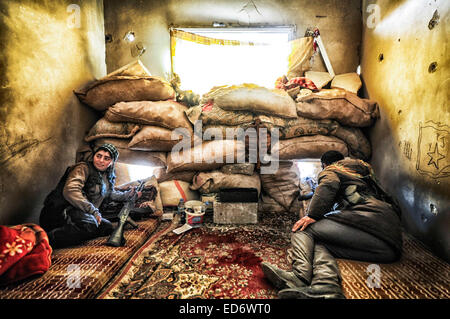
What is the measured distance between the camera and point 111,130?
2.92 meters

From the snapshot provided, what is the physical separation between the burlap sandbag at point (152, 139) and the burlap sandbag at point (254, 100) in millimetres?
747

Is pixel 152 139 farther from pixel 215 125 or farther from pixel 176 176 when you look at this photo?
pixel 215 125

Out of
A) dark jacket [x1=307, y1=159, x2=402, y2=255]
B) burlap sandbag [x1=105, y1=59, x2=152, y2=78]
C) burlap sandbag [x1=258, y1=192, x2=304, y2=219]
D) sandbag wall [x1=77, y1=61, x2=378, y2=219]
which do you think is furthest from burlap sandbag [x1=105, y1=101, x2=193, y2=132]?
dark jacket [x1=307, y1=159, x2=402, y2=255]

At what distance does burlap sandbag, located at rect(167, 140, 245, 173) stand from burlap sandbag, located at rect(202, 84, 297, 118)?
0.47 metres

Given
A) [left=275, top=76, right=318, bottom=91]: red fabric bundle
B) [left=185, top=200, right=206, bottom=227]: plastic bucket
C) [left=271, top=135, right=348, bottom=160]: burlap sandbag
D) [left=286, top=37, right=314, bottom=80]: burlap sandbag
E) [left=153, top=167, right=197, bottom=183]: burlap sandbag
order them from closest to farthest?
[left=185, top=200, right=206, bottom=227]: plastic bucket
[left=271, top=135, right=348, bottom=160]: burlap sandbag
[left=153, top=167, right=197, bottom=183]: burlap sandbag
[left=275, top=76, right=318, bottom=91]: red fabric bundle
[left=286, top=37, right=314, bottom=80]: burlap sandbag

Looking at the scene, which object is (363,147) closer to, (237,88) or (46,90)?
(237,88)

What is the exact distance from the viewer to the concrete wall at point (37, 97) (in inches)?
76.4

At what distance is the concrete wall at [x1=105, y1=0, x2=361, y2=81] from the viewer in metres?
3.78

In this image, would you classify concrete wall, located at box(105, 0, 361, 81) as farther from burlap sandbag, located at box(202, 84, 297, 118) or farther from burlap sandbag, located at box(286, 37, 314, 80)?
burlap sandbag, located at box(202, 84, 297, 118)

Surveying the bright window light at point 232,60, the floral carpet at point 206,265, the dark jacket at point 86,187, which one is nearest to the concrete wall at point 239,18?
the bright window light at point 232,60

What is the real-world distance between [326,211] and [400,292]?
66cm

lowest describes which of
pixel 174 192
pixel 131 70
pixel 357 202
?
pixel 174 192

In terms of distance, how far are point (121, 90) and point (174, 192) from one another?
4.79 feet

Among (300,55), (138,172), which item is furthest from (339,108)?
(138,172)
